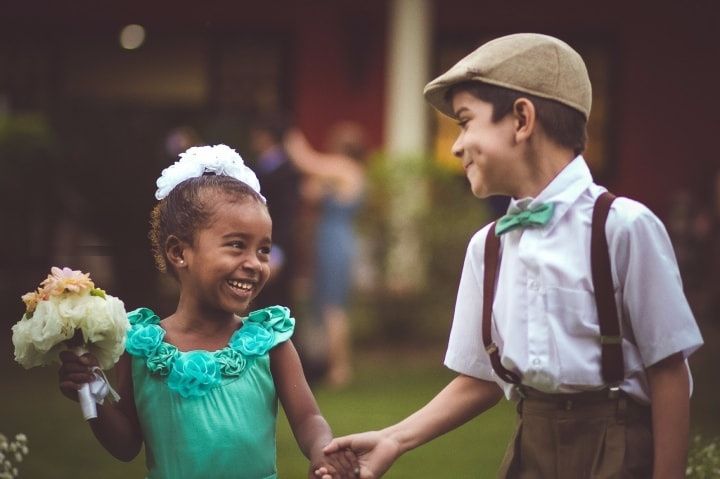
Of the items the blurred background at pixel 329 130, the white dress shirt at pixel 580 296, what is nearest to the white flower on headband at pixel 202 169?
the white dress shirt at pixel 580 296

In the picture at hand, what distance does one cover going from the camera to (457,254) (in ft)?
34.6

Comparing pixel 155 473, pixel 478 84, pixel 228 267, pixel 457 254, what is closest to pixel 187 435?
pixel 155 473

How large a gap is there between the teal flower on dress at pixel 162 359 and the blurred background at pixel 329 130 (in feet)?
10.6

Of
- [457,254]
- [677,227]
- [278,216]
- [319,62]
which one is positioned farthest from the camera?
[319,62]

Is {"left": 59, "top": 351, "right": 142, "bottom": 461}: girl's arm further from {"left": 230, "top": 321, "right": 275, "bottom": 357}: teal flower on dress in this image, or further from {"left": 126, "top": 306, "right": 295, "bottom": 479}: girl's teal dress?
{"left": 230, "top": 321, "right": 275, "bottom": 357}: teal flower on dress

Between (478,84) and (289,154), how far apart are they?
517cm

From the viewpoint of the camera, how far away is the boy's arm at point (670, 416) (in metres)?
2.76

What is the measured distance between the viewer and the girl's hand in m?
2.91

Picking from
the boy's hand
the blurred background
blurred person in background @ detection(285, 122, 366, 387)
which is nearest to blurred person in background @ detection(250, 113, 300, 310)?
the blurred background

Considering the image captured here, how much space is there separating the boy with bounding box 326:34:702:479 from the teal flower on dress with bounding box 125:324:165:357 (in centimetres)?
53

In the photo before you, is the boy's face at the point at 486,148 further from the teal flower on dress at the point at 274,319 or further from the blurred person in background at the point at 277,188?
the blurred person in background at the point at 277,188

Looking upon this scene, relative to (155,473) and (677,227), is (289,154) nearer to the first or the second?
(155,473)

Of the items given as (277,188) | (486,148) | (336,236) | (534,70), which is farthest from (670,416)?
(336,236)

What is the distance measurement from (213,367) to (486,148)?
0.87 meters
